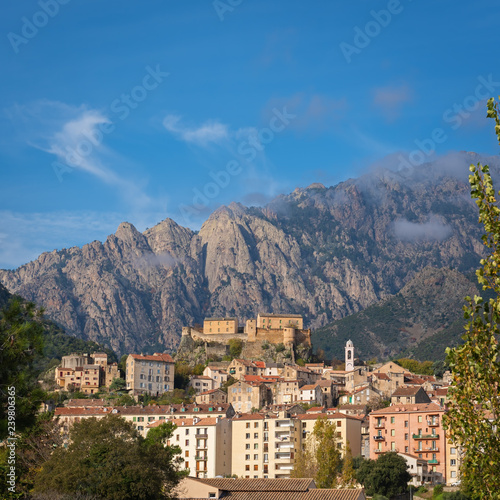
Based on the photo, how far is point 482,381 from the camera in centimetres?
1889

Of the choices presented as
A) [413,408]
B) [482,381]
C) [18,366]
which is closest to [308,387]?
[413,408]

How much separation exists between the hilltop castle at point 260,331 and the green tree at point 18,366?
150109 mm

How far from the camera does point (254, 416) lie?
109438 mm

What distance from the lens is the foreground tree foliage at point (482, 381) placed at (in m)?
18.4

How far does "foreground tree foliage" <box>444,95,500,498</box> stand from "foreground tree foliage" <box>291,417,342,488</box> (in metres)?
66.9

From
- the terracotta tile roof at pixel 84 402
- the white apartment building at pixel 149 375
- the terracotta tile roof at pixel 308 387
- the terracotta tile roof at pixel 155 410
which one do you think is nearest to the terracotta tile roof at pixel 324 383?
the terracotta tile roof at pixel 308 387

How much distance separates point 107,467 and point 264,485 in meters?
17.3

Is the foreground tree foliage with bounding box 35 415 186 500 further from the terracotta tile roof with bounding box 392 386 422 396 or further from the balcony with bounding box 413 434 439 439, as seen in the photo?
the terracotta tile roof with bounding box 392 386 422 396

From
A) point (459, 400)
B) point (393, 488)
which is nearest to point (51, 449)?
point (393, 488)

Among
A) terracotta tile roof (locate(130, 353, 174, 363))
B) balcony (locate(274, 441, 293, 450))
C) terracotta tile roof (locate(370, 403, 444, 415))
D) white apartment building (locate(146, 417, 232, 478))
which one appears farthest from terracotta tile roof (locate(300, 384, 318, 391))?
balcony (locate(274, 441, 293, 450))

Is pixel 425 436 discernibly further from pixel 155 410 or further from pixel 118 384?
pixel 118 384

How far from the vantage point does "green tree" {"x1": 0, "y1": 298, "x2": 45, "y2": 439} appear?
2356 cm

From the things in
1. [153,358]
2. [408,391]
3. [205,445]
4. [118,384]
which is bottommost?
[205,445]

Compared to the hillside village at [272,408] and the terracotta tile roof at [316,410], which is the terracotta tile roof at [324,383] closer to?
the hillside village at [272,408]
